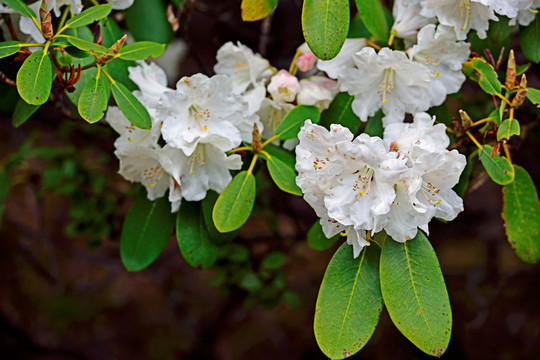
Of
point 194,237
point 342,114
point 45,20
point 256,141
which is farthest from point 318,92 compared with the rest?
point 45,20

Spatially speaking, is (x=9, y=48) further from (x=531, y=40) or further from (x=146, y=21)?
(x=531, y=40)

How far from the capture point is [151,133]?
42.6 inches

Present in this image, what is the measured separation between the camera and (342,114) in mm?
1118

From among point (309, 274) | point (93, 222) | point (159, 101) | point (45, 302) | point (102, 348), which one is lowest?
point (102, 348)

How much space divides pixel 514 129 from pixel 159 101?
63cm

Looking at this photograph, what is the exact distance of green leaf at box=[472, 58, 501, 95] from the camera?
1006 mm

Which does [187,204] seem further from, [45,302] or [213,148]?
[45,302]

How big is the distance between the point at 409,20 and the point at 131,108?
23.0 inches

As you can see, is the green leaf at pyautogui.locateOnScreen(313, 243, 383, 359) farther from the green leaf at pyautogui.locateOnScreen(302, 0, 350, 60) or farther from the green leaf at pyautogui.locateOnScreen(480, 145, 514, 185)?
the green leaf at pyautogui.locateOnScreen(302, 0, 350, 60)

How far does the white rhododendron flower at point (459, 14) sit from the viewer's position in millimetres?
1032

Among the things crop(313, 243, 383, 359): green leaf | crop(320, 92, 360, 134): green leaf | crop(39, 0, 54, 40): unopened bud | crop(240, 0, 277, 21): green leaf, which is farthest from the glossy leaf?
crop(313, 243, 383, 359): green leaf

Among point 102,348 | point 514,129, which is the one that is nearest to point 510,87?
point 514,129

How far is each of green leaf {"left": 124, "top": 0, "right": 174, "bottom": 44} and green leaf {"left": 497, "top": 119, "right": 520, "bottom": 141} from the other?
76 cm

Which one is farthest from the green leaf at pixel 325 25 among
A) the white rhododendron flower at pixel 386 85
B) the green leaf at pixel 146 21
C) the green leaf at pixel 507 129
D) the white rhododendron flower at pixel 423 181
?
the green leaf at pixel 146 21
